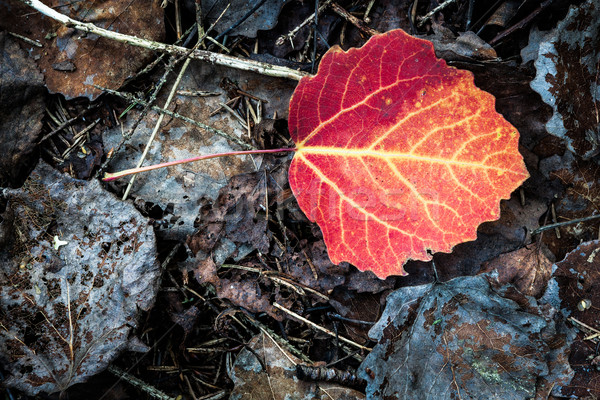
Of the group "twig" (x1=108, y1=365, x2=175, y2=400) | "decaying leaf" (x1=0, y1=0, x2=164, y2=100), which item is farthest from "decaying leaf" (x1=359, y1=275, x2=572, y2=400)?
"decaying leaf" (x1=0, y1=0, x2=164, y2=100)

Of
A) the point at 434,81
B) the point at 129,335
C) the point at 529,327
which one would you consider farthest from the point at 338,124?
the point at 129,335

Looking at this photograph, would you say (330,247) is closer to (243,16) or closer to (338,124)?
(338,124)

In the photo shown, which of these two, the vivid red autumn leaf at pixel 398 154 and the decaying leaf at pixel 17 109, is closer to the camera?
the vivid red autumn leaf at pixel 398 154

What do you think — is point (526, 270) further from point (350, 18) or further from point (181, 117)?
point (181, 117)

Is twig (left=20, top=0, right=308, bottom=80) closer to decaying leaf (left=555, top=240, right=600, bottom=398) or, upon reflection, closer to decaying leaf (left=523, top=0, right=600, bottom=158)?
decaying leaf (left=523, top=0, right=600, bottom=158)

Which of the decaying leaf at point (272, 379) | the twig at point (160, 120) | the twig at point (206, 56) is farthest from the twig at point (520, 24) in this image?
the decaying leaf at point (272, 379)

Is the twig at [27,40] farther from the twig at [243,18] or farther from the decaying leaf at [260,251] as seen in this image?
the decaying leaf at [260,251]
